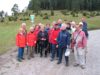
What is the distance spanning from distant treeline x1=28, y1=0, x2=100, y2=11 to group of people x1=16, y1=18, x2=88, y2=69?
1984 inches

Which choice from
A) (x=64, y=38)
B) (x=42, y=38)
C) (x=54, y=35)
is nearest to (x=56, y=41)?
(x=54, y=35)

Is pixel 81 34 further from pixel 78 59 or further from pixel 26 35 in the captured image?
pixel 26 35

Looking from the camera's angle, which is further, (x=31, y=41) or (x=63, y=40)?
(x=31, y=41)

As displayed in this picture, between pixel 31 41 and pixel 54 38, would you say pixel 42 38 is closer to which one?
pixel 31 41

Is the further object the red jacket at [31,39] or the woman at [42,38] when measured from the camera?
the woman at [42,38]

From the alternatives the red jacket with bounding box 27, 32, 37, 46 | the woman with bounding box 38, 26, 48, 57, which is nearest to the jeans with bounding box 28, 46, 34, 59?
the red jacket with bounding box 27, 32, 37, 46

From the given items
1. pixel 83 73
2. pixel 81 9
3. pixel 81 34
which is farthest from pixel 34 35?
pixel 81 9

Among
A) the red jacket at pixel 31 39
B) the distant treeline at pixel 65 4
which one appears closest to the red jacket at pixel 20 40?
the red jacket at pixel 31 39

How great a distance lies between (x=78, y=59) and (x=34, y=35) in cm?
341

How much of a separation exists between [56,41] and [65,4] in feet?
186

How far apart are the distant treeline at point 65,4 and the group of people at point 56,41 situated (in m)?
50.4

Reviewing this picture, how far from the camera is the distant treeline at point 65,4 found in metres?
71.8

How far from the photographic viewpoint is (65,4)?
74.7m

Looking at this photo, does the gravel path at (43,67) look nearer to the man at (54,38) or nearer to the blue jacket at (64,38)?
the man at (54,38)
